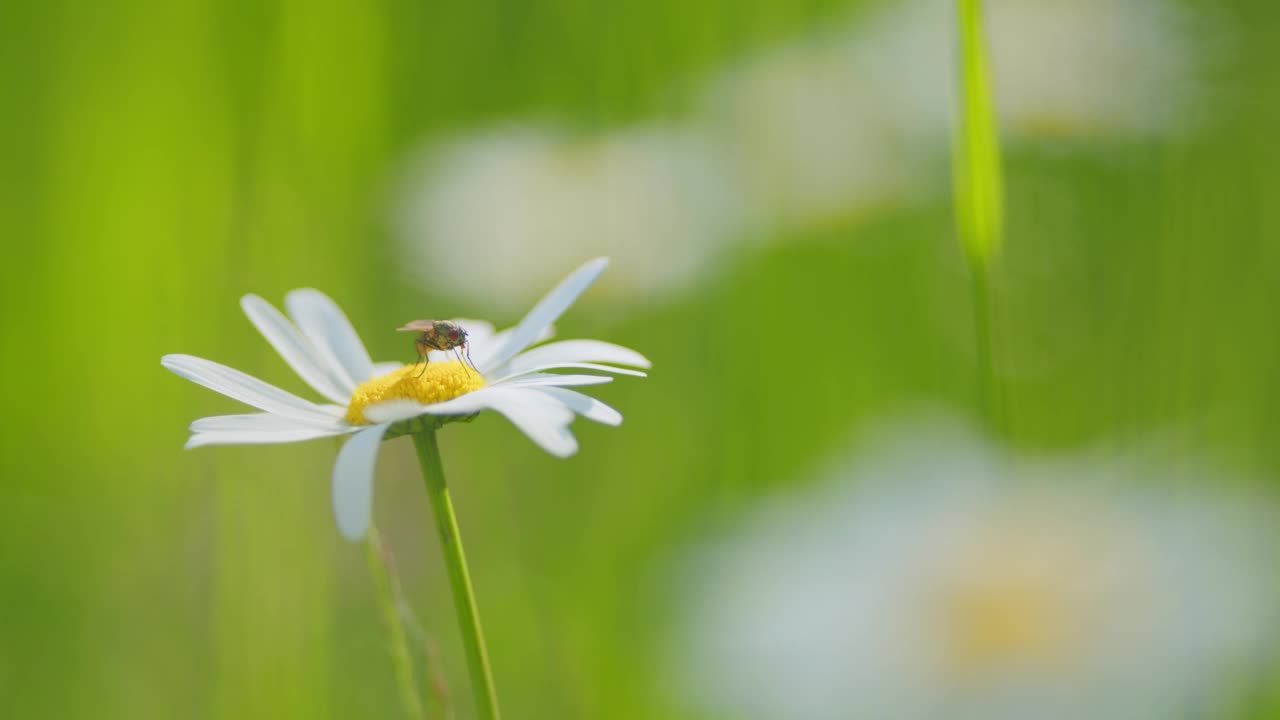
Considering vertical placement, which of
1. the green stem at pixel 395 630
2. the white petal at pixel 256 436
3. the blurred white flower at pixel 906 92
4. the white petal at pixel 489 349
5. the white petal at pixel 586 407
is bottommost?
the green stem at pixel 395 630

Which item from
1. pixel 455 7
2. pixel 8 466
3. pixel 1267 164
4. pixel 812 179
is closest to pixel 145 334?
pixel 8 466

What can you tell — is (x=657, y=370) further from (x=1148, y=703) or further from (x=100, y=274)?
(x=1148, y=703)

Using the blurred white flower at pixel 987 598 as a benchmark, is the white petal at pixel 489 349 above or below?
above

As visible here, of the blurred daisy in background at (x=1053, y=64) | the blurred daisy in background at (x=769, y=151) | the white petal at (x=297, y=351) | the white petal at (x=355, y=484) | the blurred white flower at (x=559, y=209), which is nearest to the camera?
the white petal at (x=355, y=484)

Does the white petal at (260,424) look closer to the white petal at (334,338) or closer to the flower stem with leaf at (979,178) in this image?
the white petal at (334,338)

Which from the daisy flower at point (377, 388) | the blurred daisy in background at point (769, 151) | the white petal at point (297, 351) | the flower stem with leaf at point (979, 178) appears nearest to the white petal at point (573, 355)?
the daisy flower at point (377, 388)

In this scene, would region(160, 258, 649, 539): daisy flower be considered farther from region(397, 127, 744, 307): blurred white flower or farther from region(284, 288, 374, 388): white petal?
region(397, 127, 744, 307): blurred white flower

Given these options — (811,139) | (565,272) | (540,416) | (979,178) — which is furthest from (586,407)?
(811,139)

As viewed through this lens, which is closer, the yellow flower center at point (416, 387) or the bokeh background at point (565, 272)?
the yellow flower center at point (416, 387)
